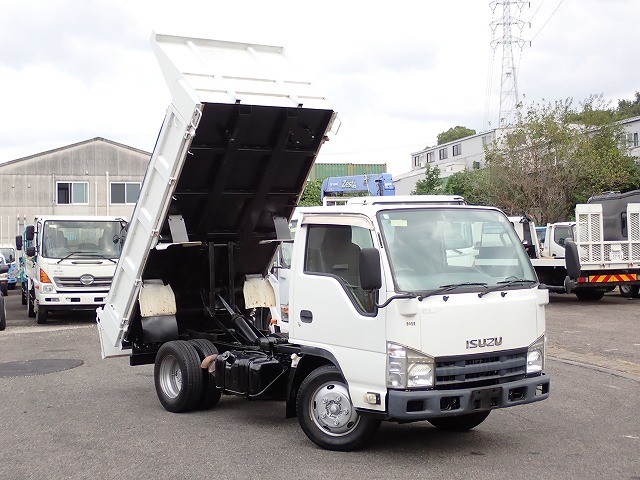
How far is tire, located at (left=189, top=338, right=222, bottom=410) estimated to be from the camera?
8.93 metres

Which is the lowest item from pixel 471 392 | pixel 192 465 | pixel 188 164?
pixel 192 465

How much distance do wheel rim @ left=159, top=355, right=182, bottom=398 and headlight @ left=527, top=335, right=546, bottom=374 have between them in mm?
3890

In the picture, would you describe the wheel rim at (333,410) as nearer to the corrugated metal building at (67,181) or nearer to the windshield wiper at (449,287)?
the windshield wiper at (449,287)

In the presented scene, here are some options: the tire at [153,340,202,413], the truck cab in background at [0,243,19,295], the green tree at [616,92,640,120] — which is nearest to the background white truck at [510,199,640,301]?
the tire at [153,340,202,413]

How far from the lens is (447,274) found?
22.9 feet

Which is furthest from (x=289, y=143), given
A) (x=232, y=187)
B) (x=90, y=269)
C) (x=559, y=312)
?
(x=559, y=312)

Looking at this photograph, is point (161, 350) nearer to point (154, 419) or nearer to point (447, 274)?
point (154, 419)

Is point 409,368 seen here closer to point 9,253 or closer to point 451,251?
point 451,251

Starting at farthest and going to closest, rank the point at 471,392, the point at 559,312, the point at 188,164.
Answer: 1. the point at 559,312
2. the point at 188,164
3. the point at 471,392

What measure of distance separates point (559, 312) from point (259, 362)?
13377mm

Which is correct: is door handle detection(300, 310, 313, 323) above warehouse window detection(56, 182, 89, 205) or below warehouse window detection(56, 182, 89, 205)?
below

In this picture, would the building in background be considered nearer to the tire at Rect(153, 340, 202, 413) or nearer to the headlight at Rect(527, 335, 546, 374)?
the tire at Rect(153, 340, 202, 413)

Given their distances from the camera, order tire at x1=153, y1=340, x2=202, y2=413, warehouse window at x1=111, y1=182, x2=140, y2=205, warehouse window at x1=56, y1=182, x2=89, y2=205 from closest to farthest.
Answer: tire at x1=153, y1=340, x2=202, y2=413, warehouse window at x1=56, y1=182, x2=89, y2=205, warehouse window at x1=111, y1=182, x2=140, y2=205

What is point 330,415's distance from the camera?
7.22 m
